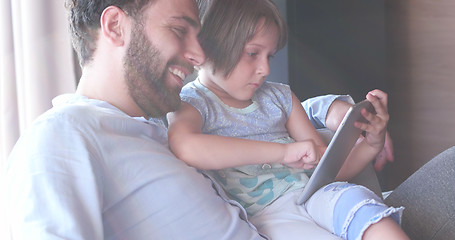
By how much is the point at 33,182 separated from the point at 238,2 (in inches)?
26.2

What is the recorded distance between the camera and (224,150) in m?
0.99

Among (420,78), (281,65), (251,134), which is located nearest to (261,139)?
(251,134)

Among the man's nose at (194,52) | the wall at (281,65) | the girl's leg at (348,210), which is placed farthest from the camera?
the wall at (281,65)

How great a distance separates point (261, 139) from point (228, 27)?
26cm

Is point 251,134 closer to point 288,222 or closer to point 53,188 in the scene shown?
point 288,222

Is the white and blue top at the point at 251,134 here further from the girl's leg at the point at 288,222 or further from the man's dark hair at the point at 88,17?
the man's dark hair at the point at 88,17

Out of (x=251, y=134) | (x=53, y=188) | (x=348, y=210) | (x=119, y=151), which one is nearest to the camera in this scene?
(x=53, y=188)

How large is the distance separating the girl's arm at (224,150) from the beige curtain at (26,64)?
1.64ft

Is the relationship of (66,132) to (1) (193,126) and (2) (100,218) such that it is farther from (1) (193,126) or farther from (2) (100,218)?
(1) (193,126)

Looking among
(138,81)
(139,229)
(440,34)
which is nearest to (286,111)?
(138,81)

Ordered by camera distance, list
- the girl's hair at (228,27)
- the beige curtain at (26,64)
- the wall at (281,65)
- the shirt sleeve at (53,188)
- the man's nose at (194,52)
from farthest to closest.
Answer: the wall at (281,65)
the beige curtain at (26,64)
the girl's hair at (228,27)
the man's nose at (194,52)
the shirt sleeve at (53,188)

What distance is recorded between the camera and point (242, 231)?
0.90m

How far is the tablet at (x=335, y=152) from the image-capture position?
950 millimetres

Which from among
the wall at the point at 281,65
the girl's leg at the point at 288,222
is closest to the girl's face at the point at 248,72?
the girl's leg at the point at 288,222
